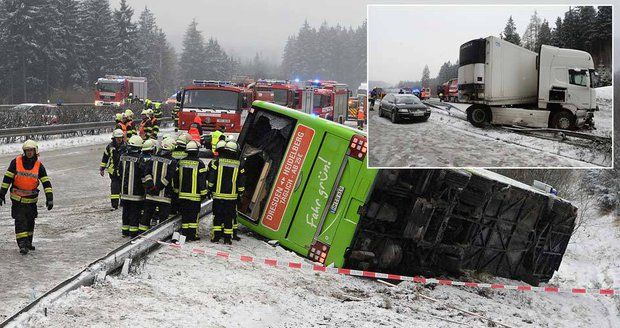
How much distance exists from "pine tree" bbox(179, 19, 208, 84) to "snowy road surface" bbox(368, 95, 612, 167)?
3324 inches

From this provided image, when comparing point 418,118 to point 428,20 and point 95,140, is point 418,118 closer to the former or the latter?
point 428,20

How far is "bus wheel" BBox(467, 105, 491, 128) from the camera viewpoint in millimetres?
6605

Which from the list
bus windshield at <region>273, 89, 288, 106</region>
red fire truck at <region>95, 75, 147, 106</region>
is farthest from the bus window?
red fire truck at <region>95, 75, 147, 106</region>

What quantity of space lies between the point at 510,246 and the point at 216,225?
5.10 m

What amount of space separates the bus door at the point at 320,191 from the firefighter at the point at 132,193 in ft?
7.67

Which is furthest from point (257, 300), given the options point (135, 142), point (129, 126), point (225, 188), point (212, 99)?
point (212, 99)

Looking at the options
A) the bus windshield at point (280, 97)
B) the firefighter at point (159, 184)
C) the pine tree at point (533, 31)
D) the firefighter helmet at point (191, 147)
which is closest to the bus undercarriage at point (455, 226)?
the firefighter helmet at point (191, 147)

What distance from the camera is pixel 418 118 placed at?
6.50 metres

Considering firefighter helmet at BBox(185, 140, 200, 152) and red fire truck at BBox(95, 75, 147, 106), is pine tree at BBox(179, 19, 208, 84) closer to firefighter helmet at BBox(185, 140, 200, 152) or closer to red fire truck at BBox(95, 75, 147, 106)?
red fire truck at BBox(95, 75, 147, 106)

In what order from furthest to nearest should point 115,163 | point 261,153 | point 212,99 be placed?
point 212,99, point 115,163, point 261,153

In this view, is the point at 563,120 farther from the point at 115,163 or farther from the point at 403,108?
the point at 115,163

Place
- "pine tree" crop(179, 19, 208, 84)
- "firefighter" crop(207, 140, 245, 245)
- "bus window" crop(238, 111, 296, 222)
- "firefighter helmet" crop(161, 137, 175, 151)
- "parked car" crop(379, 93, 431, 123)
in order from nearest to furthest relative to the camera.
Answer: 1. "parked car" crop(379, 93, 431, 123)
2. "firefighter" crop(207, 140, 245, 245)
3. "bus window" crop(238, 111, 296, 222)
4. "firefighter helmet" crop(161, 137, 175, 151)
5. "pine tree" crop(179, 19, 208, 84)

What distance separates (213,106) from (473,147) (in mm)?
16810

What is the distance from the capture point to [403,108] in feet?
21.4
